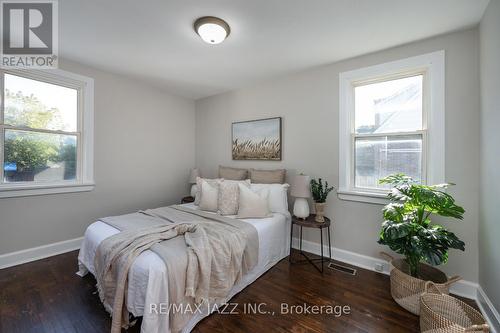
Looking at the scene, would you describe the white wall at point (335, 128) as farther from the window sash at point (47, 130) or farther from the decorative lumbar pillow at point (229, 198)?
the window sash at point (47, 130)

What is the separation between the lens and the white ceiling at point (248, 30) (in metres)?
1.76

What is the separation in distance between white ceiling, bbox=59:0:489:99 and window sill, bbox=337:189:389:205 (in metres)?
1.69

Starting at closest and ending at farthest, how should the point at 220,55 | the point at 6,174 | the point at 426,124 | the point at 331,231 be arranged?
the point at 426,124, the point at 6,174, the point at 220,55, the point at 331,231

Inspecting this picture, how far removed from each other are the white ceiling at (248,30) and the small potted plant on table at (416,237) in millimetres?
1491

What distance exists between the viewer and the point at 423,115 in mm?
2287

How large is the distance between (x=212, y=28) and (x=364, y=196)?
8.13ft

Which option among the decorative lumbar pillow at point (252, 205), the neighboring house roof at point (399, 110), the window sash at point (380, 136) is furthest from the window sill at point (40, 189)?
the neighboring house roof at point (399, 110)

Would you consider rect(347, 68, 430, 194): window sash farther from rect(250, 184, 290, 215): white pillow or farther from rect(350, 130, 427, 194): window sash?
rect(250, 184, 290, 215): white pillow

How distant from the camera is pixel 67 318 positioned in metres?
1.66

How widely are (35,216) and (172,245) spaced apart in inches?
88.0

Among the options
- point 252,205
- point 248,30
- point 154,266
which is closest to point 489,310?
point 252,205

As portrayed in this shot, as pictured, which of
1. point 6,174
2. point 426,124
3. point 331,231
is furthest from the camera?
point 331,231

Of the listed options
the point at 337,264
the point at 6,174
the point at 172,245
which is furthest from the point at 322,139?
the point at 6,174

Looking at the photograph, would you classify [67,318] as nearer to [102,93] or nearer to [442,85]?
[102,93]
